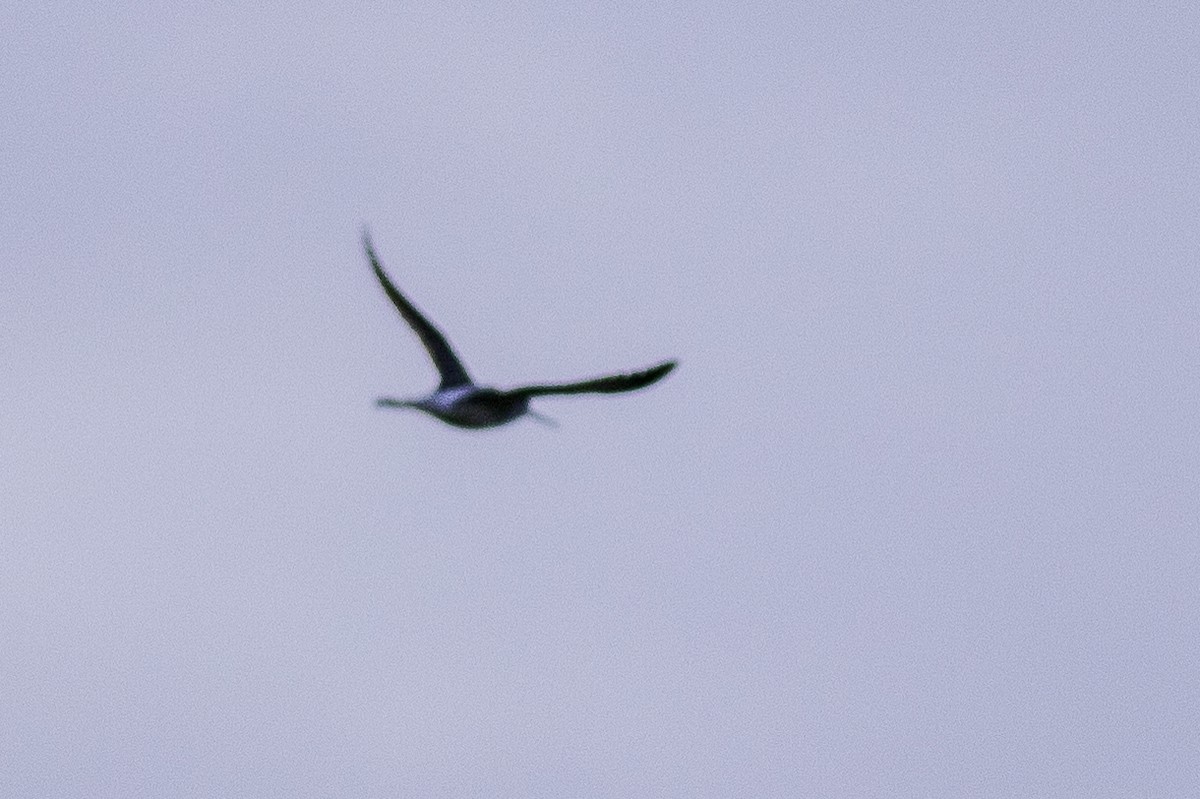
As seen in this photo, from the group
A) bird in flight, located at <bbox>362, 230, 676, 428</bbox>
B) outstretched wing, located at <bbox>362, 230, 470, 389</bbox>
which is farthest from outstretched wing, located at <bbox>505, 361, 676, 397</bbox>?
outstretched wing, located at <bbox>362, 230, 470, 389</bbox>

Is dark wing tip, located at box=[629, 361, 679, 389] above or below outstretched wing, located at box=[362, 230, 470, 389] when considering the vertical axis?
below

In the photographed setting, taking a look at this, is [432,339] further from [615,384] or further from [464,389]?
[615,384]

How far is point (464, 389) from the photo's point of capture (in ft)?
129

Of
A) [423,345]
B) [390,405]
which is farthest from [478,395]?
[423,345]

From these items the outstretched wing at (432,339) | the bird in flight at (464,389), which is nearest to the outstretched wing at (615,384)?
the bird in flight at (464,389)

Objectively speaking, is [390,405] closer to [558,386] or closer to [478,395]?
[478,395]

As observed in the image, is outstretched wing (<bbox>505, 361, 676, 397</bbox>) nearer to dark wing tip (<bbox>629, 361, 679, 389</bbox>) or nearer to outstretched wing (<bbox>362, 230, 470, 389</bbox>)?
dark wing tip (<bbox>629, 361, 679, 389</bbox>)

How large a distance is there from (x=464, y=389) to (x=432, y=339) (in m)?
3.05

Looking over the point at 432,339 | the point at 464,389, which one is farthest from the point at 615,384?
the point at 432,339

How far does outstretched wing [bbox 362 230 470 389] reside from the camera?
41.0m

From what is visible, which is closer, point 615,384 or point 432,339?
point 615,384

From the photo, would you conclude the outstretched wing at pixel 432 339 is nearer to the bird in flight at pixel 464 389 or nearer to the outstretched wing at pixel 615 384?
the bird in flight at pixel 464 389

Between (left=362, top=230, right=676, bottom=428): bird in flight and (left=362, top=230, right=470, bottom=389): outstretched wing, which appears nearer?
(left=362, top=230, right=676, bottom=428): bird in flight

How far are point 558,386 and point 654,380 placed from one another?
1.69m
